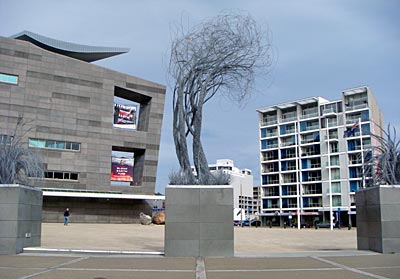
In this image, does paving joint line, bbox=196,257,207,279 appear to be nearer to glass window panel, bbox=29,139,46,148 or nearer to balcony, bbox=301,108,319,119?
glass window panel, bbox=29,139,46,148

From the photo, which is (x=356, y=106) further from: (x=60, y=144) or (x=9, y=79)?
(x=9, y=79)

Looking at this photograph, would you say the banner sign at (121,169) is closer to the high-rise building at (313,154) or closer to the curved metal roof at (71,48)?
the curved metal roof at (71,48)

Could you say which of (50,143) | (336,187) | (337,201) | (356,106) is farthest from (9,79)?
(356,106)

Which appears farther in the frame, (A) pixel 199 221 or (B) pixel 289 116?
(B) pixel 289 116

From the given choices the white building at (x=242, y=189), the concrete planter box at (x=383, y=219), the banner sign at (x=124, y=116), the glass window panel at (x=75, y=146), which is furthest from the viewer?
the white building at (x=242, y=189)

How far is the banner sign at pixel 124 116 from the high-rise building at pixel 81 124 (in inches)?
5.1

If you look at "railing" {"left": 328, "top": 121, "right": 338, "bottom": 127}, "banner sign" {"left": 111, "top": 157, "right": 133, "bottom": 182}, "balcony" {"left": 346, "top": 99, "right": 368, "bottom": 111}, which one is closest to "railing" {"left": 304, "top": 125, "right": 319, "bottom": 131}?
"railing" {"left": 328, "top": 121, "right": 338, "bottom": 127}

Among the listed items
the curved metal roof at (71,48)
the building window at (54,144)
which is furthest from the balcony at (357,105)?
the building window at (54,144)

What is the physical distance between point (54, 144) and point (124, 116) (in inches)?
383

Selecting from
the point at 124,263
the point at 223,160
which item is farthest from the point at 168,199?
the point at 223,160

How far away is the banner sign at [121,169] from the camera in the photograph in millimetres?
55562

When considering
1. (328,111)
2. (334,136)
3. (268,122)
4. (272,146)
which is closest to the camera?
(334,136)

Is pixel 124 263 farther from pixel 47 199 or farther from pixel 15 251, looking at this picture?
pixel 47 199

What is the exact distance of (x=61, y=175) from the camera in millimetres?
50812
